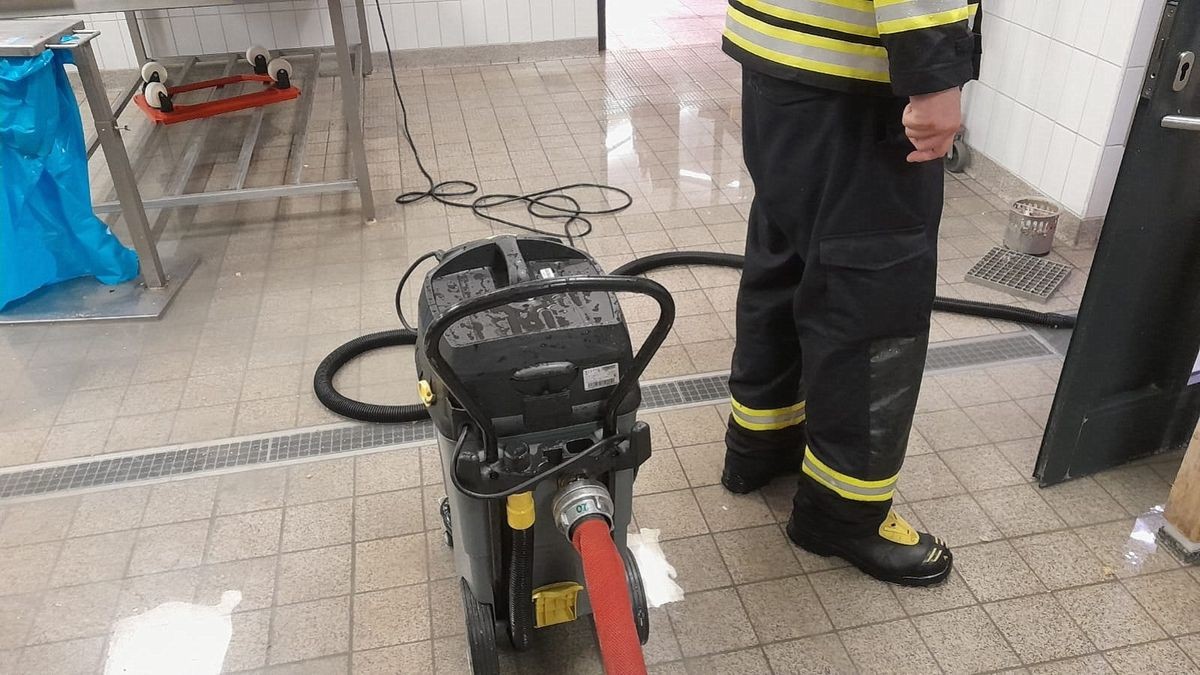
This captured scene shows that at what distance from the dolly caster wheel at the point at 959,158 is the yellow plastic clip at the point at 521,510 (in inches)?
104

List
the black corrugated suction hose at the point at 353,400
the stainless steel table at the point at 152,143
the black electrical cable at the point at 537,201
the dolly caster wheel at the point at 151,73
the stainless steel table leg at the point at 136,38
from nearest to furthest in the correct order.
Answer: the black corrugated suction hose at the point at 353,400, the stainless steel table at the point at 152,143, the black electrical cable at the point at 537,201, the dolly caster wheel at the point at 151,73, the stainless steel table leg at the point at 136,38

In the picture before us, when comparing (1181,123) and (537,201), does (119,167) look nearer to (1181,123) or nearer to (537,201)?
(537,201)

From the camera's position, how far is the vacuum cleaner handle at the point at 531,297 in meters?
0.96

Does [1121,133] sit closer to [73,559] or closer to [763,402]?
[763,402]

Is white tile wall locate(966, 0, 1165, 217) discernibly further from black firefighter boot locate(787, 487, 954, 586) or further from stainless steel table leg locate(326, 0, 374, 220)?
stainless steel table leg locate(326, 0, 374, 220)

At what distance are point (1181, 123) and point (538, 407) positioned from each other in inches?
43.7

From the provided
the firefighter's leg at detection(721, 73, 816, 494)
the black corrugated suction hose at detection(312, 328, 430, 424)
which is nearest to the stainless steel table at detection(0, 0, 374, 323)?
the black corrugated suction hose at detection(312, 328, 430, 424)

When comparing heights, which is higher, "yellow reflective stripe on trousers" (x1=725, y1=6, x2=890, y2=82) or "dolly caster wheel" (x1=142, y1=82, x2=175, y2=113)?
"yellow reflective stripe on trousers" (x1=725, y1=6, x2=890, y2=82)

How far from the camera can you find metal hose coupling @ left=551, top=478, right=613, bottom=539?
3.57 feet

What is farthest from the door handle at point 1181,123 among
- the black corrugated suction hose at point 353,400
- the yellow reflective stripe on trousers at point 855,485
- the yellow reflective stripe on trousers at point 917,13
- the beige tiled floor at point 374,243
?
the black corrugated suction hose at point 353,400

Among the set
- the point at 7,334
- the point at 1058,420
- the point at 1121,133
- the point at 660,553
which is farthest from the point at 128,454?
the point at 1121,133

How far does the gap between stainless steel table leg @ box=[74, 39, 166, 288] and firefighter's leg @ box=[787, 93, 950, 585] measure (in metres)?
1.97

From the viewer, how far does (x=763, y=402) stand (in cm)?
167

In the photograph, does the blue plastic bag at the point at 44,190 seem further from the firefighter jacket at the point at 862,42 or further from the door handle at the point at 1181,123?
the door handle at the point at 1181,123
